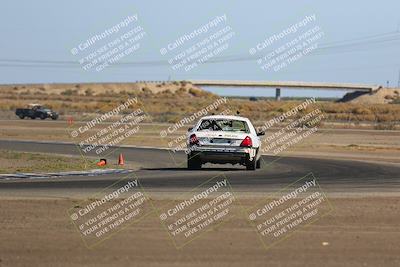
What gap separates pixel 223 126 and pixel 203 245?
13.1 metres

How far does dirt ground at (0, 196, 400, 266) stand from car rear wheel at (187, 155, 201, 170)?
31.7 ft

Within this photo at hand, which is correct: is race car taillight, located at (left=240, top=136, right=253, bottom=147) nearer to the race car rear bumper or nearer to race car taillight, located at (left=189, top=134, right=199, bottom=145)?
the race car rear bumper

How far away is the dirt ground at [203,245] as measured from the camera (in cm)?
926

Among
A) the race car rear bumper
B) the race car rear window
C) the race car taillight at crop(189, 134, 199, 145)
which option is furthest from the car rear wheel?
the race car rear window

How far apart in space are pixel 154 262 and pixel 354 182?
433 inches

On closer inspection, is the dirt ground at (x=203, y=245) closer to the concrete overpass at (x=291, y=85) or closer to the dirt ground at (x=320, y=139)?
the dirt ground at (x=320, y=139)

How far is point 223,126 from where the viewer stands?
23.1m

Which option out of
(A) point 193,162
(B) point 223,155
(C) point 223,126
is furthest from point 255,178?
(C) point 223,126

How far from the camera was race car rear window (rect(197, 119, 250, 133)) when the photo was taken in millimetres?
22413

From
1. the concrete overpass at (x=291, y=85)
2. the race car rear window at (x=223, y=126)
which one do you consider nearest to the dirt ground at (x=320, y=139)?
the race car rear window at (x=223, y=126)

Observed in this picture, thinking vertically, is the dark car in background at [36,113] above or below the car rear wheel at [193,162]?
below

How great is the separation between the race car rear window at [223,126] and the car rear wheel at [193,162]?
0.76 meters

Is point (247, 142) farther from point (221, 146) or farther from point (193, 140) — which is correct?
point (193, 140)

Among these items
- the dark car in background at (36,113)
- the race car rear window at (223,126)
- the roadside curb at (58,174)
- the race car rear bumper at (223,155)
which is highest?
the roadside curb at (58,174)
